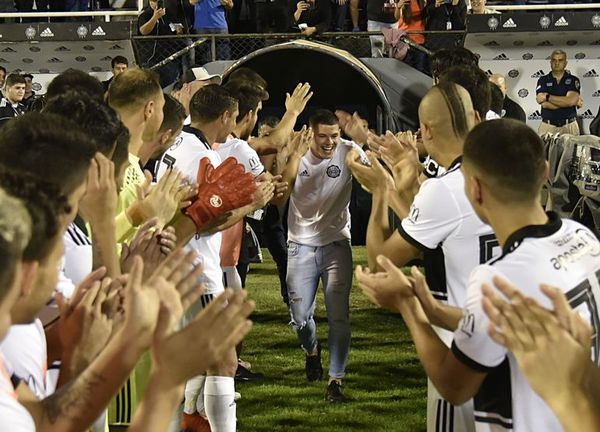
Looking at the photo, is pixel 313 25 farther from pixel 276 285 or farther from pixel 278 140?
pixel 278 140

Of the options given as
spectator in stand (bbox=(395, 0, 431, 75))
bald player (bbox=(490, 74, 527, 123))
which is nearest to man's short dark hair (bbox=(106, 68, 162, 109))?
bald player (bbox=(490, 74, 527, 123))

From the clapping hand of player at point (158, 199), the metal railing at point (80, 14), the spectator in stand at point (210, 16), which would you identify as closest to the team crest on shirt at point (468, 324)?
the clapping hand of player at point (158, 199)

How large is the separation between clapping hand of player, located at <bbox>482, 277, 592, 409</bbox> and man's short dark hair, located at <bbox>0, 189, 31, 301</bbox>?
3.71ft

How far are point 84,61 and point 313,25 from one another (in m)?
3.54

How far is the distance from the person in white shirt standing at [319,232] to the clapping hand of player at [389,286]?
4.41 meters

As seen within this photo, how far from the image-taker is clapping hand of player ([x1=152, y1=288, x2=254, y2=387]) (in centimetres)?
241

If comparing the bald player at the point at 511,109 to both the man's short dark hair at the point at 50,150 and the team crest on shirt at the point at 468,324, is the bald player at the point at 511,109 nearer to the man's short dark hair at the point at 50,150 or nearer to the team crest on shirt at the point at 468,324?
the team crest on shirt at the point at 468,324

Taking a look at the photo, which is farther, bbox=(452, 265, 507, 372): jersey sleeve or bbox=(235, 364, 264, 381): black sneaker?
bbox=(235, 364, 264, 381): black sneaker

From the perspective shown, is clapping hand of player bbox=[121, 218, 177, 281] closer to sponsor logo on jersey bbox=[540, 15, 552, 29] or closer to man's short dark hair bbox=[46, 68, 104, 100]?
man's short dark hair bbox=[46, 68, 104, 100]

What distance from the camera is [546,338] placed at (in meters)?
2.53

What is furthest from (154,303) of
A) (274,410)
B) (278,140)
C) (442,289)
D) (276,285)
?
(276,285)

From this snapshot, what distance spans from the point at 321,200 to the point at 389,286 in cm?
483

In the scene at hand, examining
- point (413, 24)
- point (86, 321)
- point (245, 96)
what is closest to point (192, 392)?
point (245, 96)

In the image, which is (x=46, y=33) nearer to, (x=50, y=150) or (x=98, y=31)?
(x=98, y=31)
